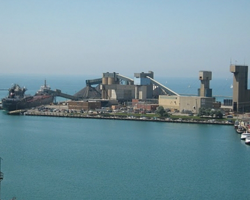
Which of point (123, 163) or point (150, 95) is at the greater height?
point (150, 95)

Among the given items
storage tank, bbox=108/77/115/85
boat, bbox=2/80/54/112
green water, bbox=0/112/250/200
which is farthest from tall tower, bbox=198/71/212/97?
boat, bbox=2/80/54/112

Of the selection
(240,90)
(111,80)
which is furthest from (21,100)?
(240,90)

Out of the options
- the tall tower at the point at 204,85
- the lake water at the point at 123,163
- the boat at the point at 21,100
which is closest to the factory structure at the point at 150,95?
the tall tower at the point at 204,85

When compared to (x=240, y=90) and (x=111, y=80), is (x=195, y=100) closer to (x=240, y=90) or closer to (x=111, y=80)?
(x=240, y=90)

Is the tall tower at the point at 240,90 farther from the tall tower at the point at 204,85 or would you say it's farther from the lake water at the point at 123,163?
the lake water at the point at 123,163

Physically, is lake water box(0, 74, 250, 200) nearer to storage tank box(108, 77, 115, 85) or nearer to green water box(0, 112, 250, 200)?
green water box(0, 112, 250, 200)

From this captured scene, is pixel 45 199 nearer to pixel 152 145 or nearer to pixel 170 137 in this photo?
pixel 152 145

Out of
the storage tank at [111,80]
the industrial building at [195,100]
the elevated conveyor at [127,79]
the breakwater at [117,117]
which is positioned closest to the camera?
the breakwater at [117,117]

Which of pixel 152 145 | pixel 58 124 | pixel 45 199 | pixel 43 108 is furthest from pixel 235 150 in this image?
pixel 43 108
